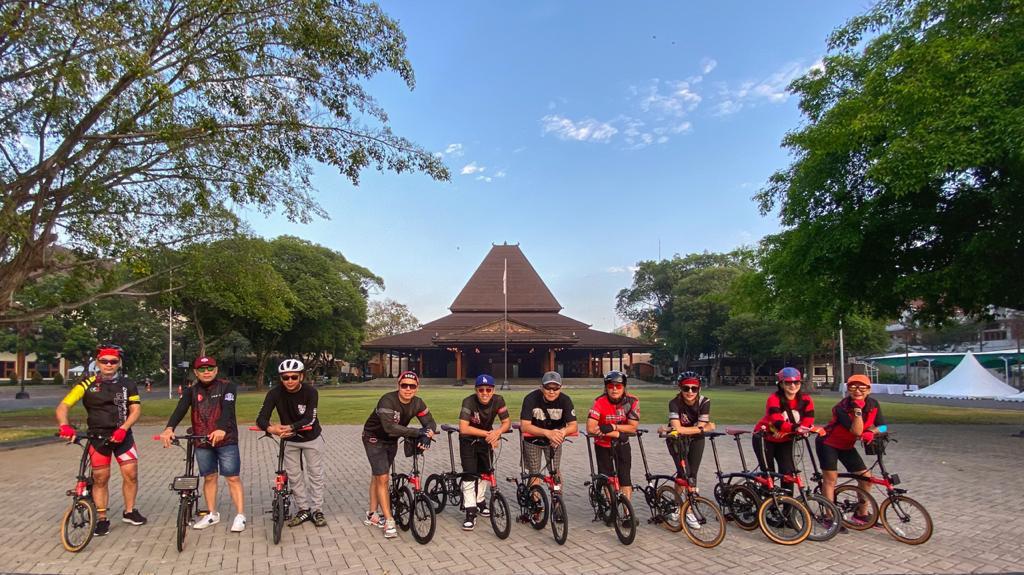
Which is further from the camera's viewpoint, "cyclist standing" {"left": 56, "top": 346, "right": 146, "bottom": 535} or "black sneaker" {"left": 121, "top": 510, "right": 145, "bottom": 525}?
"black sneaker" {"left": 121, "top": 510, "right": 145, "bottom": 525}

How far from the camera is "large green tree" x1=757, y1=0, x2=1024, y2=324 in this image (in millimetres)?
10797

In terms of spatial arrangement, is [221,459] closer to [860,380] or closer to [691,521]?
[691,521]

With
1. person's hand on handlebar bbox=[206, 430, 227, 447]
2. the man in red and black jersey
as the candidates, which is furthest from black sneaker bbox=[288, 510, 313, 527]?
the man in red and black jersey

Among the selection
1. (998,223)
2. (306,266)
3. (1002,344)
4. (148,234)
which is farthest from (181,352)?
(1002,344)

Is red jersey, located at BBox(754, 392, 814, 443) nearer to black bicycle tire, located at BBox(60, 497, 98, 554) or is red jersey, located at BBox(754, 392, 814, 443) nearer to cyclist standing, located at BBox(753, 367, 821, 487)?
cyclist standing, located at BBox(753, 367, 821, 487)

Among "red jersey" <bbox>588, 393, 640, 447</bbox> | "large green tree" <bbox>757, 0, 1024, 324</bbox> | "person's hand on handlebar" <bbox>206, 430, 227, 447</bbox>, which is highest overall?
"large green tree" <bbox>757, 0, 1024, 324</bbox>

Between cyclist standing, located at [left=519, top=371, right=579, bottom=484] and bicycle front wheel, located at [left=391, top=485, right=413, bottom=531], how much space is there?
1.22 m

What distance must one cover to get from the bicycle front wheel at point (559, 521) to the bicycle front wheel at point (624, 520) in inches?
19.1

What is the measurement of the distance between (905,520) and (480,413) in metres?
4.16

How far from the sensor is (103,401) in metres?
5.96

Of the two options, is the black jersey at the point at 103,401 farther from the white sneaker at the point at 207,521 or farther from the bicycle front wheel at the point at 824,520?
the bicycle front wheel at the point at 824,520

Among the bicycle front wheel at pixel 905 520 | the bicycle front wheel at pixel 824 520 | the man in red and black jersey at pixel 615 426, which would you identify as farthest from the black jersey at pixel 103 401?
the bicycle front wheel at pixel 905 520

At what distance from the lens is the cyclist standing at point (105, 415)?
590 centimetres

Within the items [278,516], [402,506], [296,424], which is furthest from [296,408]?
[402,506]
